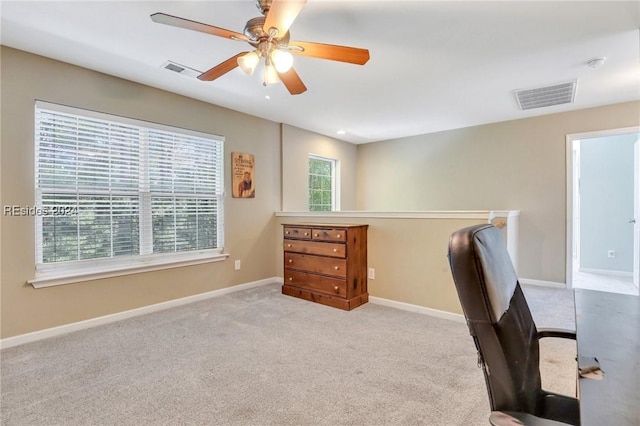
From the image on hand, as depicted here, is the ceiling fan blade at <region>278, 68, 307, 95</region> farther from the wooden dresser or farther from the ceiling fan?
the wooden dresser

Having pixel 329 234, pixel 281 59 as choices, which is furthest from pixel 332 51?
pixel 329 234

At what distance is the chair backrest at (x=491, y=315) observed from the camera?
0.79 meters

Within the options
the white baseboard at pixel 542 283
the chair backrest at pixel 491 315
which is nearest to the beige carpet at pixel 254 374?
the chair backrest at pixel 491 315

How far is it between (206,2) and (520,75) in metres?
2.78

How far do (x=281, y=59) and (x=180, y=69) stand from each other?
1.48 metres

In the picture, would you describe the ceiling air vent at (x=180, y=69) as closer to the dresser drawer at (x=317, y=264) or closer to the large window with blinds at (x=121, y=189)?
the large window with blinds at (x=121, y=189)

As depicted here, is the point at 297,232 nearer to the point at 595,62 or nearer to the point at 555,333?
the point at 555,333

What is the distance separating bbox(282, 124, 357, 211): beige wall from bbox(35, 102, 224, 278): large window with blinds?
112 centimetres

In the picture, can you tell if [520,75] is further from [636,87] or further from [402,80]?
[636,87]

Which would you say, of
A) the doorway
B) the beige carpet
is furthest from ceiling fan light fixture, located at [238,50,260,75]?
the doorway

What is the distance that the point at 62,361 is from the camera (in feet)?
7.22

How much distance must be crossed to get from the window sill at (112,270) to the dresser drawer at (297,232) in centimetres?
88

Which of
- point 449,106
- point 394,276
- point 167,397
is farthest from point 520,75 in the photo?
point 167,397

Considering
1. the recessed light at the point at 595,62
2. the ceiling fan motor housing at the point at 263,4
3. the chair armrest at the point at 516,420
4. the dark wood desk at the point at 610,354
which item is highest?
the recessed light at the point at 595,62
